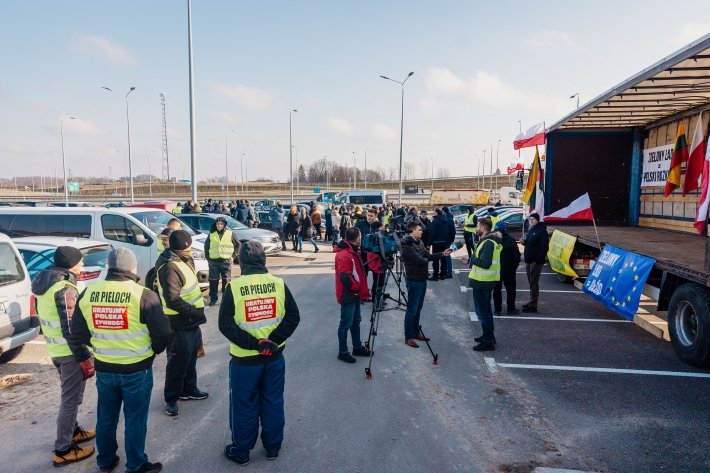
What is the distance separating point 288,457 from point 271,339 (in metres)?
1.02

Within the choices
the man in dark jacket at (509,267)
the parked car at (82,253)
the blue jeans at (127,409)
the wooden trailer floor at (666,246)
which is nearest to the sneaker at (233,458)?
the blue jeans at (127,409)

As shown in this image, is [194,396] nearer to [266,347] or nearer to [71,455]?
[71,455]

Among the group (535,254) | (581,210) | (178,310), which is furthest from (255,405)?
(581,210)

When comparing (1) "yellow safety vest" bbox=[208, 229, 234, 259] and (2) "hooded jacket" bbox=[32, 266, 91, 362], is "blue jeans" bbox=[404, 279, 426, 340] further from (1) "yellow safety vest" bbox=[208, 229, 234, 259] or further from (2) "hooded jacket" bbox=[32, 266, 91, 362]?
(2) "hooded jacket" bbox=[32, 266, 91, 362]

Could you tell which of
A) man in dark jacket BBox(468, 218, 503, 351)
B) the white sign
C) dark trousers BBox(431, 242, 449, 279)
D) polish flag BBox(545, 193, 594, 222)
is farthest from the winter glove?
the white sign

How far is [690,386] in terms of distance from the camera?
17.8 feet

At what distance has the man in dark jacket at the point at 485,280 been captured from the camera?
667cm

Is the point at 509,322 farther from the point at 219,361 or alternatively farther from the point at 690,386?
the point at 219,361

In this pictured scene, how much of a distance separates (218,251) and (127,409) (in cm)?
546

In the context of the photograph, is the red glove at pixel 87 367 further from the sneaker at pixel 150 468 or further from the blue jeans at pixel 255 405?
the blue jeans at pixel 255 405

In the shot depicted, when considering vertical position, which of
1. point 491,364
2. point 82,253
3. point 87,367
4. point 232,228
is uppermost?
point 82,253

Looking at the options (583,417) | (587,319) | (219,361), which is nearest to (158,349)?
(219,361)

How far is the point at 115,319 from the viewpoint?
3490 mm

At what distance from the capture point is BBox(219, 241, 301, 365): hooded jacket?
372 cm
